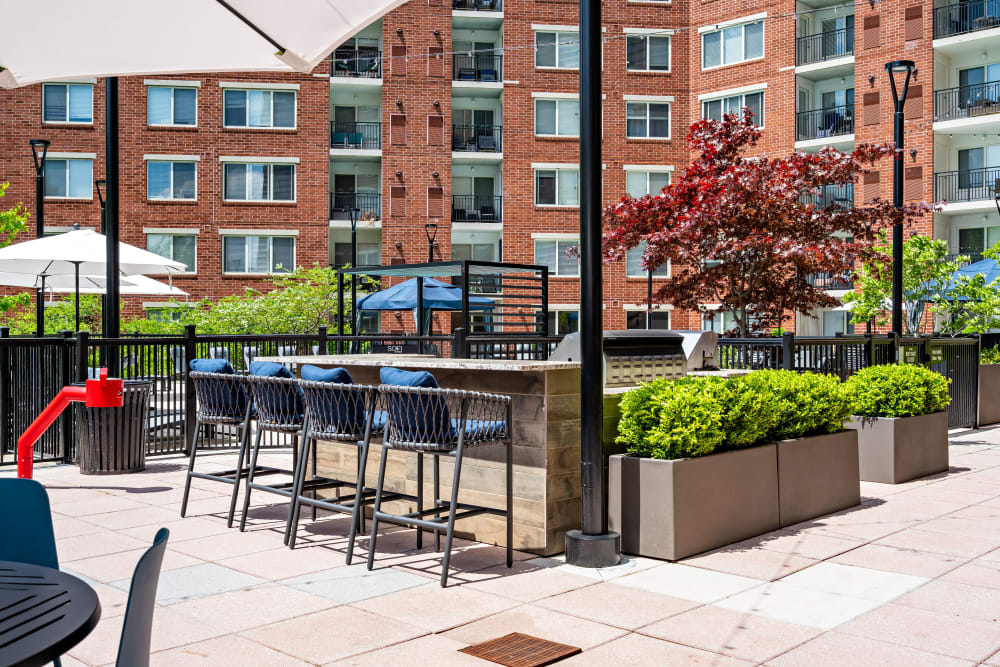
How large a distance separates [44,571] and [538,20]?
118 feet

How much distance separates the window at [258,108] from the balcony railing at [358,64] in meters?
2.35

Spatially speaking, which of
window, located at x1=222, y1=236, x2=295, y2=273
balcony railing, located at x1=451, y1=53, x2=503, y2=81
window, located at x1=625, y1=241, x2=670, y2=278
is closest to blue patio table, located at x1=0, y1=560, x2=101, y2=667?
window, located at x1=222, y1=236, x2=295, y2=273

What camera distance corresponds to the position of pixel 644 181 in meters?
36.0

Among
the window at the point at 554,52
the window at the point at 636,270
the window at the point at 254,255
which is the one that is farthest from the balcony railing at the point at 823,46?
the window at the point at 254,255

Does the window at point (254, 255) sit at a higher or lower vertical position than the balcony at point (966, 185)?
lower

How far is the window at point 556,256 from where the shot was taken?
35625 mm

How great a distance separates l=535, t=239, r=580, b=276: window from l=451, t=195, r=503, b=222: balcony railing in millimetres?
2036

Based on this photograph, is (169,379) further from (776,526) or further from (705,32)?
(705,32)

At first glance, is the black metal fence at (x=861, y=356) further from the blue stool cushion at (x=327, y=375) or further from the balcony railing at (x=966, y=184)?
the balcony railing at (x=966, y=184)

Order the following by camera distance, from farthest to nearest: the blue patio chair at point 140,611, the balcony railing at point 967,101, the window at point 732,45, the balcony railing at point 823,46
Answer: the window at point 732,45 < the balcony railing at point 823,46 < the balcony railing at point 967,101 < the blue patio chair at point 140,611

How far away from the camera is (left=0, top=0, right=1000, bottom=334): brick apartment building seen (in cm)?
3269

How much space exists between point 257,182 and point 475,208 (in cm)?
864

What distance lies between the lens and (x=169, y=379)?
11125 mm

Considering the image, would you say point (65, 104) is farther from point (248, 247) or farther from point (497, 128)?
point (497, 128)
